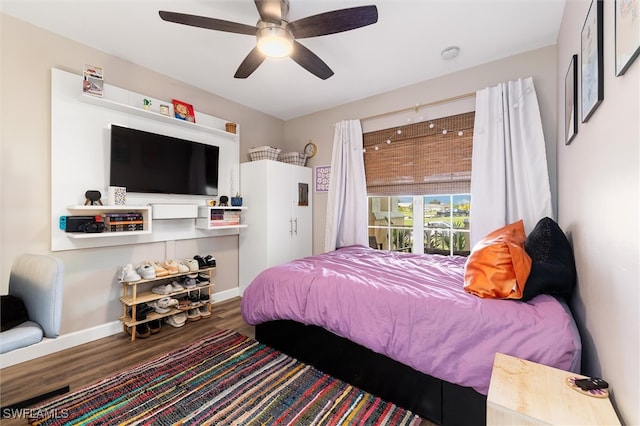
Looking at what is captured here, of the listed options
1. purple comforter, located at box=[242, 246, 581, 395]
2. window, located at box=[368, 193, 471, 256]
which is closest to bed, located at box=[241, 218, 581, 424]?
purple comforter, located at box=[242, 246, 581, 395]

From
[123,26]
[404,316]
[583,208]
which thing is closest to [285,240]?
[404,316]

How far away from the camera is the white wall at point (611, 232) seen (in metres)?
0.83

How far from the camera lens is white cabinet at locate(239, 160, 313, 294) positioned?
3488mm

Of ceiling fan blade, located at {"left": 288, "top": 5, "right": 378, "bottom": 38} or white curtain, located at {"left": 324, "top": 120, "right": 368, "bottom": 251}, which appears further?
white curtain, located at {"left": 324, "top": 120, "right": 368, "bottom": 251}

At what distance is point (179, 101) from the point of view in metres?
3.04

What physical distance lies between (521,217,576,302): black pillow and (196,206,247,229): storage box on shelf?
2892mm

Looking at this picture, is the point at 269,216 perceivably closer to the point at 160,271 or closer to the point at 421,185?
the point at 160,271

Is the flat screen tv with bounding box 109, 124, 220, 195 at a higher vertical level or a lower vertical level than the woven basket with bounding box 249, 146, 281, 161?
lower

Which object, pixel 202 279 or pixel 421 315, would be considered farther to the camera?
pixel 202 279

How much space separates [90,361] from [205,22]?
2.60 metres

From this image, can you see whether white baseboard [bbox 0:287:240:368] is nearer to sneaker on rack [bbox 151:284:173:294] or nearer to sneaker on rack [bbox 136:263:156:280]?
sneaker on rack [bbox 151:284:173:294]

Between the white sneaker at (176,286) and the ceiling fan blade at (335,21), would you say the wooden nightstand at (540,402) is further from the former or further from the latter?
the white sneaker at (176,286)

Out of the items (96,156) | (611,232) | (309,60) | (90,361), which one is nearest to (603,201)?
(611,232)

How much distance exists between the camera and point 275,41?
6.10 feet
